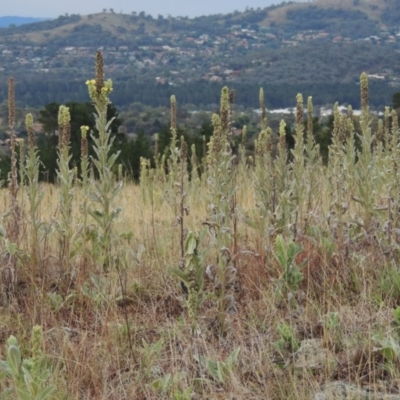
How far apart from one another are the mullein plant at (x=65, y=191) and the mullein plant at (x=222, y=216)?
0.96 m

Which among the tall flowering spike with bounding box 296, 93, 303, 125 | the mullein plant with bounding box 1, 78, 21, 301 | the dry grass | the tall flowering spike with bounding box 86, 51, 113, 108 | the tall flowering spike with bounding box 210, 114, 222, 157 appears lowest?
the dry grass

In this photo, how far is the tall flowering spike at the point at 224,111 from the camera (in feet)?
12.9

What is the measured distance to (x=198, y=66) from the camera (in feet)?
592

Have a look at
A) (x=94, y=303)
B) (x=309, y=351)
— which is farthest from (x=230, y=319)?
(x=94, y=303)

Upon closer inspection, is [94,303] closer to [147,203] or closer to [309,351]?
[309,351]

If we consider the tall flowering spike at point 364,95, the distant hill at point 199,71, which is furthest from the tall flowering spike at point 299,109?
the distant hill at point 199,71

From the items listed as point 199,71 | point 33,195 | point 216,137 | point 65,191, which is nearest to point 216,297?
point 216,137

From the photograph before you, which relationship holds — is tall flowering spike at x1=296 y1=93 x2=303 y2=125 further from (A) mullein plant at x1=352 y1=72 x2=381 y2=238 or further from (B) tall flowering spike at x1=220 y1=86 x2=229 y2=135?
(B) tall flowering spike at x1=220 y1=86 x2=229 y2=135

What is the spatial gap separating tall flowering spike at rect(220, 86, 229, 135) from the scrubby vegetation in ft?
0.06

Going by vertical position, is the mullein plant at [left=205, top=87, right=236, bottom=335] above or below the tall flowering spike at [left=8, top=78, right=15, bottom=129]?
below

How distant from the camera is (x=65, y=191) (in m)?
4.33

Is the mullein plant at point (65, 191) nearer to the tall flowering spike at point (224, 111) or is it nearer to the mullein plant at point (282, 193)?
the tall flowering spike at point (224, 111)

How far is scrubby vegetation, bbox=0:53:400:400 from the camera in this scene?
2.96m

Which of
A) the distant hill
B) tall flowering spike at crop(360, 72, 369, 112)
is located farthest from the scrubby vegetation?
the distant hill
